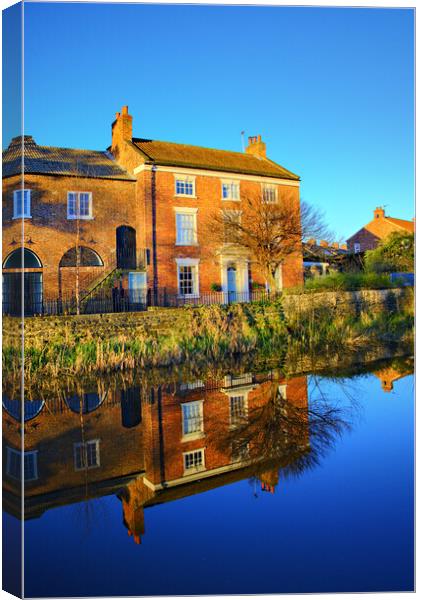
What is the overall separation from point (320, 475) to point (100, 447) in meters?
2.76

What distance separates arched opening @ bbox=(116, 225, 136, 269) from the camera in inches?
690

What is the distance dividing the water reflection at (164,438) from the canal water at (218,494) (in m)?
0.02

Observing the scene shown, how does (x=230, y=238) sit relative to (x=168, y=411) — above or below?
above

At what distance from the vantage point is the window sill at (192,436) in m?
5.98

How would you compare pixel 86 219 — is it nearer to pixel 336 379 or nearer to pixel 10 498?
pixel 336 379

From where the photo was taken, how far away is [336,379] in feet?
28.8

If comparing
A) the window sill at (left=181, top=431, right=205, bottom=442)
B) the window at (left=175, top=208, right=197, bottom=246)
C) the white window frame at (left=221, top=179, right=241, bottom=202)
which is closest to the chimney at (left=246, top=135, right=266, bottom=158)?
the white window frame at (left=221, top=179, right=241, bottom=202)

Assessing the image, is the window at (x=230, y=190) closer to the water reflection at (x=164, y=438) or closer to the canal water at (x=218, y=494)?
the water reflection at (x=164, y=438)

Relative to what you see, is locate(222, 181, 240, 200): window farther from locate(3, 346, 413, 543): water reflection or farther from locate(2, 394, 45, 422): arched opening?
locate(2, 394, 45, 422): arched opening

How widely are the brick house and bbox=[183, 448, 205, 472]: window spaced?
10.8 meters

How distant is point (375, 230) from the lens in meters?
24.2

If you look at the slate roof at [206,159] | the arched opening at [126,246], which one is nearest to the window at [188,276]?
the arched opening at [126,246]

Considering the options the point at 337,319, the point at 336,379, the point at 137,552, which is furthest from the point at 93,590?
the point at 337,319

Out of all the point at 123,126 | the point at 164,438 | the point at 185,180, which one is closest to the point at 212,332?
the point at 164,438
